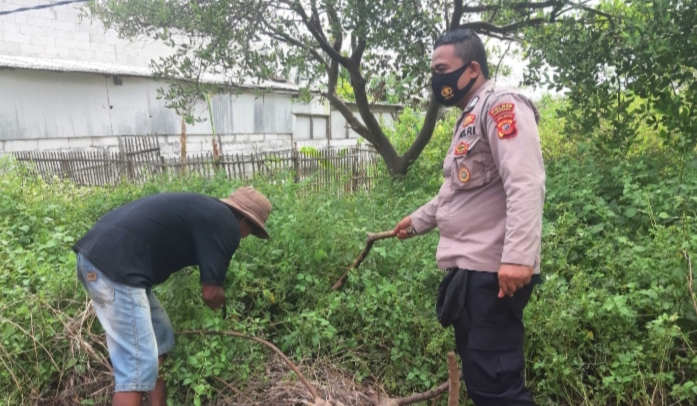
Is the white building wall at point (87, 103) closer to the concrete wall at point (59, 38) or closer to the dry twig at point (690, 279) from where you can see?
the concrete wall at point (59, 38)

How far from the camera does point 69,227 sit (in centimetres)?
503

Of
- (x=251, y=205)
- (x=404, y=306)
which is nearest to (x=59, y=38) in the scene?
(x=251, y=205)

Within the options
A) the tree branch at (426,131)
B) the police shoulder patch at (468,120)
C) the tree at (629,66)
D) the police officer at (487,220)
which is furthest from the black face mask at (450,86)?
the tree branch at (426,131)

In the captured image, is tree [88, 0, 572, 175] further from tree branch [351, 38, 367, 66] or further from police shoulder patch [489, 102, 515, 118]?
police shoulder patch [489, 102, 515, 118]

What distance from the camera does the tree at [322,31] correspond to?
524 cm

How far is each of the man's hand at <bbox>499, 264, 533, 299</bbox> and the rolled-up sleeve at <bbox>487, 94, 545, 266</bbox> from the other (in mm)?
20

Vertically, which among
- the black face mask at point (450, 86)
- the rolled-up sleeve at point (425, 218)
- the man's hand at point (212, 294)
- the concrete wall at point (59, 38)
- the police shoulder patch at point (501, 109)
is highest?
the concrete wall at point (59, 38)

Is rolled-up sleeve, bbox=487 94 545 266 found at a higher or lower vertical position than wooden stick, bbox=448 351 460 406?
higher

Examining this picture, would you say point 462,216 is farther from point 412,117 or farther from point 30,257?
point 412,117

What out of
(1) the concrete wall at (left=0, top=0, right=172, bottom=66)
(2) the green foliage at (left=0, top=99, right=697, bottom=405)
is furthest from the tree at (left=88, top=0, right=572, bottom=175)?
(1) the concrete wall at (left=0, top=0, right=172, bottom=66)

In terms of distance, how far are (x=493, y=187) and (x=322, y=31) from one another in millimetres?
5121

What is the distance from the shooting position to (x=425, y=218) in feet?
8.36

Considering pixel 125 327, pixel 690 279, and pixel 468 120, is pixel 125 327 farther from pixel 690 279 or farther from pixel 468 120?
pixel 690 279

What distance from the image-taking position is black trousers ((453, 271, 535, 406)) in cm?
201
